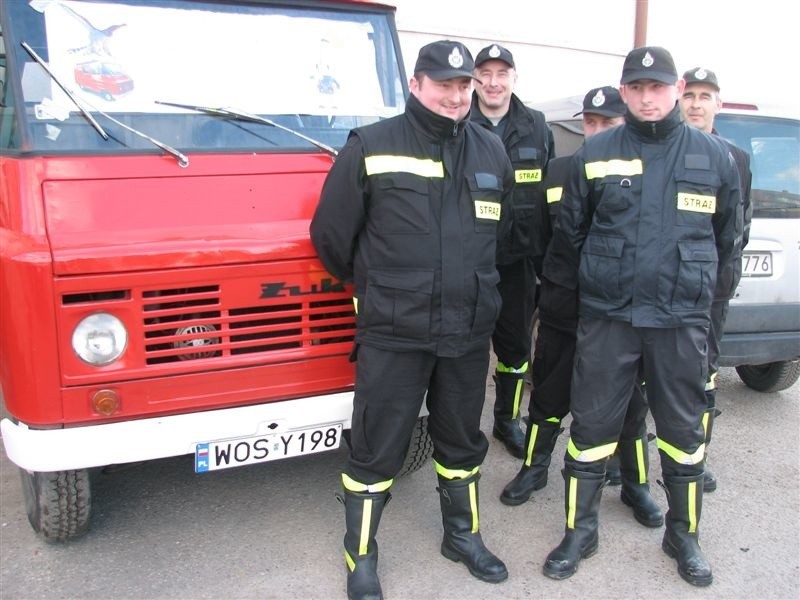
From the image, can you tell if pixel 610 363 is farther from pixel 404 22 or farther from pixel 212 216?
pixel 404 22

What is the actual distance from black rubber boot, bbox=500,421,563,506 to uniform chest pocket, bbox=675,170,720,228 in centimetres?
129

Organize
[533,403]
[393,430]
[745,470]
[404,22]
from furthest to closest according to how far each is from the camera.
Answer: [404,22]
[745,470]
[533,403]
[393,430]

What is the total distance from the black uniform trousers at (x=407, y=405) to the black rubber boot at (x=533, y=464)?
73 centimetres

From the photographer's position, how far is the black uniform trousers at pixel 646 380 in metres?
2.99

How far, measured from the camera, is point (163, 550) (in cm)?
329

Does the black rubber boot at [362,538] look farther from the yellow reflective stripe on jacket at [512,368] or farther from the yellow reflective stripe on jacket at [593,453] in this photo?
the yellow reflective stripe on jacket at [512,368]

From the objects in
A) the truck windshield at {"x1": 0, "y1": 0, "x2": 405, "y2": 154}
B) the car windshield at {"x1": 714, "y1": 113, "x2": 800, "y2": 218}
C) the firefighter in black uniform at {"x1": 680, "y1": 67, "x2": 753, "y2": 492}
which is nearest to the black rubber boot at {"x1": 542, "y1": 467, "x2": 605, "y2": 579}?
the firefighter in black uniform at {"x1": 680, "y1": 67, "x2": 753, "y2": 492}

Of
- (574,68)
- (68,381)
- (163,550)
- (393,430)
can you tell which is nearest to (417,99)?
(393,430)

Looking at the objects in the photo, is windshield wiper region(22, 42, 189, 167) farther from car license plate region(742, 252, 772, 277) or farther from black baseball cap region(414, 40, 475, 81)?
car license plate region(742, 252, 772, 277)

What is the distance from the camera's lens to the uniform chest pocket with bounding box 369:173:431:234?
2.75 metres

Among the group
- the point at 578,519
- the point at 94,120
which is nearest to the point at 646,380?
the point at 578,519

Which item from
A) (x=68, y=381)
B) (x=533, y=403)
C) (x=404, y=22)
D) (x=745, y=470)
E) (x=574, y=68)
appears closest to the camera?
(x=68, y=381)

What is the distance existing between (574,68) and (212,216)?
32.6 ft

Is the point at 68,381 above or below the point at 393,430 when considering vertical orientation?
above
